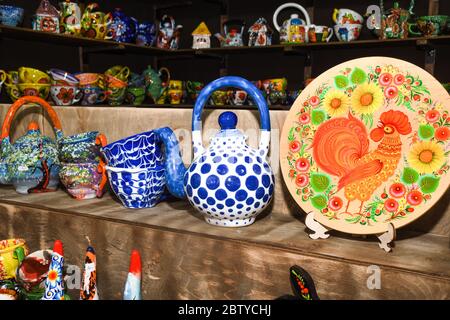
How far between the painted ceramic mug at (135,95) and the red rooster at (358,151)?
147 cm

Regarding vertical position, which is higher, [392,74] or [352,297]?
[392,74]

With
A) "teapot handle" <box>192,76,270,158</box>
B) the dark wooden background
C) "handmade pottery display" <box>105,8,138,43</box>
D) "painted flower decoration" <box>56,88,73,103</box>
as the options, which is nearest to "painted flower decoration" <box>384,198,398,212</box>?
"teapot handle" <box>192,76,270,158</box>

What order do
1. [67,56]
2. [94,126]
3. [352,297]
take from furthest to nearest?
[67,56]
[94,126]
[352,297]

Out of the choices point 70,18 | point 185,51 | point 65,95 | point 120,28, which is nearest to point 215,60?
point 185,51

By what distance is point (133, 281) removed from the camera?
898mm

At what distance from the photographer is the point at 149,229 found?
37.3 inches

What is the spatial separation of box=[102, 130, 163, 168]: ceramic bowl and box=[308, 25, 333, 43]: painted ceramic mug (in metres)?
1.58

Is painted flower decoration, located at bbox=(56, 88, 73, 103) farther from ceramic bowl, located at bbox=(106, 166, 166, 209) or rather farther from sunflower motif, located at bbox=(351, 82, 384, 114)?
sunflower motif, located at bbox=(351, 82, 384, 114)

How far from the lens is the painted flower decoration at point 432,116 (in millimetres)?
846

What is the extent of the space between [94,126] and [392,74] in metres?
0.83
